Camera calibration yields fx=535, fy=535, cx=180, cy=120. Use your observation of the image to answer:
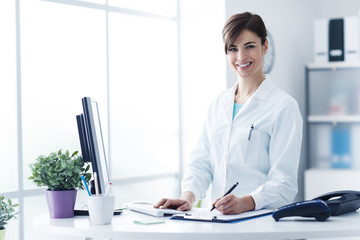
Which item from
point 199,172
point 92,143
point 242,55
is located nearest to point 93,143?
point 92,143

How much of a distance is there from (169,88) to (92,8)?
985 mm

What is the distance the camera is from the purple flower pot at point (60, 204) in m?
1.75

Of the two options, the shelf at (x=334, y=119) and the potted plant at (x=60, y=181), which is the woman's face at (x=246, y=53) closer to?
the potted plant at (x=60, y=181)

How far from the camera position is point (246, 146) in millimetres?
2100

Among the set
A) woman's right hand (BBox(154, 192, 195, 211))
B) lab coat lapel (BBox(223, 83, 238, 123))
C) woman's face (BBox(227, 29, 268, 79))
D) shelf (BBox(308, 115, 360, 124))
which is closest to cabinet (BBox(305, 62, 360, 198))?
shelf (BBox(308, 115, 360, 124))

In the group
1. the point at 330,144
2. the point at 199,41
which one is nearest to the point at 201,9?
the point at 199,41

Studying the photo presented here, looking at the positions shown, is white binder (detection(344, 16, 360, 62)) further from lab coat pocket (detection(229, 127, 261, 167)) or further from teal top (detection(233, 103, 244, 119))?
lab coat pocket (detection(229, 127, 261, 167))

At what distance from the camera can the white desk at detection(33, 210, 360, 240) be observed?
4.72 ft

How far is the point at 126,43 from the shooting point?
12.5ft

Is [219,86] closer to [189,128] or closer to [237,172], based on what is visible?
[189,128]

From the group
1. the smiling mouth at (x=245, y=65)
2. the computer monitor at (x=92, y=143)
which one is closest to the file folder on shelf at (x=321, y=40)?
the smiling mouth at (x=245, y=65)

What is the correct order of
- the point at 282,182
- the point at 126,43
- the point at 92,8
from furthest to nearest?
1. the point at 126,43
2. the point at 92,8
3. the point at 282,182

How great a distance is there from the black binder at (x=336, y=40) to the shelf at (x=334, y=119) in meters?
0.47

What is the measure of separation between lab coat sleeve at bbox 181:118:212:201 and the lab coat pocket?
0.15 m
